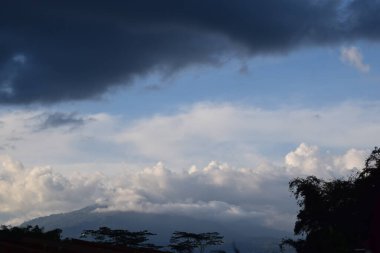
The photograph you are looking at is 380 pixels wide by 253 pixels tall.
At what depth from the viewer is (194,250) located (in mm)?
134500

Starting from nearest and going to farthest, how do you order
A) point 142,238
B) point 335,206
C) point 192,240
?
point 335,206
point 142,238
point 192,240

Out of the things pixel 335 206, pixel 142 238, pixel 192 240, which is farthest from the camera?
pixel 192 240

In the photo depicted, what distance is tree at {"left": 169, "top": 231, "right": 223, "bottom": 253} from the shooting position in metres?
127

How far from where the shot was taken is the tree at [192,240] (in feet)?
416

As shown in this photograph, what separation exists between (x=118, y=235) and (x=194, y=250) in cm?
2269

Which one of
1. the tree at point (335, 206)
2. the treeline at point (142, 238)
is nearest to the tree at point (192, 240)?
the treeline at point (142, 238)

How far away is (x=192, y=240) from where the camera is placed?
422ft

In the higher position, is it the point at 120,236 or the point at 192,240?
the point at 120,236

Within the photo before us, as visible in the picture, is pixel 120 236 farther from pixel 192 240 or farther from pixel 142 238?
pixel 192 240

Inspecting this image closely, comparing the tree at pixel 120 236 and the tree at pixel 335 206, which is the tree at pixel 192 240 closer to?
the tree at pixel 120 236

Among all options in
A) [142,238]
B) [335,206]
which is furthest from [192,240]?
[335,206]

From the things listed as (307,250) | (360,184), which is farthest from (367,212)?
(307,250)

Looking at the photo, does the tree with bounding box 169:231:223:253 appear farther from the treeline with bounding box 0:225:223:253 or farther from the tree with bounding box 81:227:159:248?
the tree with bounding box 81:227:159:248

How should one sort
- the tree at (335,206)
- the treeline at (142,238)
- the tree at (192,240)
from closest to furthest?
1. the tree at (335,206)
2. the treeline at (142,238)
3. the tree at (192,240)
